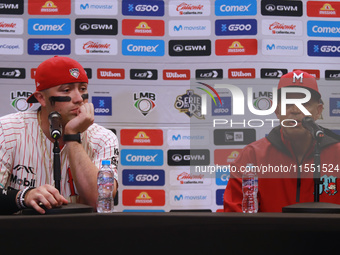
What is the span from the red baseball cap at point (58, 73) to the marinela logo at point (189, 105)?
1585mm

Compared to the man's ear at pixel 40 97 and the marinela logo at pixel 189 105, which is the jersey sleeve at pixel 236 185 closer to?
the man's ear at pixel 40 97

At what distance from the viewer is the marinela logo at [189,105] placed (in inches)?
142

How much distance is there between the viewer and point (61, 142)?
214 cm

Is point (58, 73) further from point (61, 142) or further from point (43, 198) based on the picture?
point (43, 198)

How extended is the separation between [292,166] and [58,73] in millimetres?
1180

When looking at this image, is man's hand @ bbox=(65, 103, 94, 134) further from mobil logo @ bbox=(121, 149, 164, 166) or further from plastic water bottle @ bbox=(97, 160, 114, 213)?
mobil logo @ bbox=(121, 149, 164, 166)

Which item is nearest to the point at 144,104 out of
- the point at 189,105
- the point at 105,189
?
the point at 189,105

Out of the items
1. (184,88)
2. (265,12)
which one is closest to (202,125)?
(184,88)
